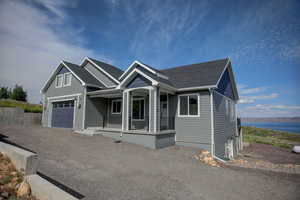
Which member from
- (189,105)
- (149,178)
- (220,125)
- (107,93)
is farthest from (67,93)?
(220,125)

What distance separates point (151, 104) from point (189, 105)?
283 cm

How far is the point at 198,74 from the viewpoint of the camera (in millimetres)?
12195

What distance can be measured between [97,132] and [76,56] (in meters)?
11.6

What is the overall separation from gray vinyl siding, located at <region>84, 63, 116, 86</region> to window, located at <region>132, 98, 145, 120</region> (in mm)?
3404

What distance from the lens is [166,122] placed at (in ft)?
37.8

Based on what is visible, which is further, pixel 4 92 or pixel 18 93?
pixel 4 92

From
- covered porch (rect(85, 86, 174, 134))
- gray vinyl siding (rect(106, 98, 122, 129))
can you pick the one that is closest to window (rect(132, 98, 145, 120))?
covered porch (rect(85, 86, 174, 134))

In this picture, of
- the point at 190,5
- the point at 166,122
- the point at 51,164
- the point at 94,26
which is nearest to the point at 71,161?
the point at 51,164

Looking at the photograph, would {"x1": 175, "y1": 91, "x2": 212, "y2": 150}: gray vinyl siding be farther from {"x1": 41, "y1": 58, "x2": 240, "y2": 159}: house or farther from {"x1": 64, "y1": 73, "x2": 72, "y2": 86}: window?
{"x1": 64, "y1": 73, "x2": 72, "y2": 86}: window

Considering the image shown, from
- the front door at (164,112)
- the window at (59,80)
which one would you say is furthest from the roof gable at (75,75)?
the front door at (164,112)

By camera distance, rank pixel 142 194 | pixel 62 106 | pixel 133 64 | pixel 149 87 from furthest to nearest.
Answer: pixel 62 106
pixel 133 64
pixel 149 87
pixel 142 194

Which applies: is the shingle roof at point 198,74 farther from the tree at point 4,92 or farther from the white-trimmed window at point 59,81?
the tree at point 4,92

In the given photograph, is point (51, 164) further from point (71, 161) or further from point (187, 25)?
point (187, 25)

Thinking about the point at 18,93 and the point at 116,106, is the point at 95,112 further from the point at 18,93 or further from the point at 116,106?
the point at 18,93
